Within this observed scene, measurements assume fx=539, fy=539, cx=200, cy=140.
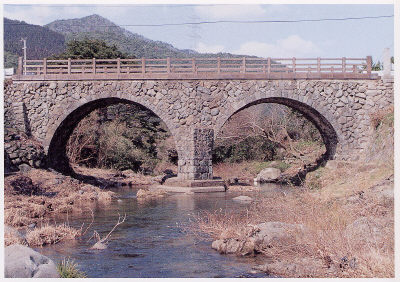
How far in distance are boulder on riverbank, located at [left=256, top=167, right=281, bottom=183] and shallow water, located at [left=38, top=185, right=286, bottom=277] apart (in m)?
13.9

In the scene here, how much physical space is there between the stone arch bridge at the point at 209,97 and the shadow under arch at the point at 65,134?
0.36 m

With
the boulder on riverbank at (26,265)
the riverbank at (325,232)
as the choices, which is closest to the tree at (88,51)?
the riverbank at (325,232)

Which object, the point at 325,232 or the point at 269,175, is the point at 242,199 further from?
the point at 325,232

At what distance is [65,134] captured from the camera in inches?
1183

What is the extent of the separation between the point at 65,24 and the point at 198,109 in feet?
307

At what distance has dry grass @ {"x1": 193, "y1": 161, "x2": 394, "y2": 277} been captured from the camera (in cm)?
866

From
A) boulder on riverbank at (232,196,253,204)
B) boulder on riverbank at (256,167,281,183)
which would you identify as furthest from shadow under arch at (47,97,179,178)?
boulder on riverbank at (256,167,281,183)

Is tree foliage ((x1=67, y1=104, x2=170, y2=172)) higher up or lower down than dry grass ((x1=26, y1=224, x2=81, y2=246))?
higher up

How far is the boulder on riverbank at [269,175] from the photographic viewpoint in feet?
→ 106

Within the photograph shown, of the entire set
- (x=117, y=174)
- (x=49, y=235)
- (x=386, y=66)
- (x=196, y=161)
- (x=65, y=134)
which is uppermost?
(x=386, y=66)

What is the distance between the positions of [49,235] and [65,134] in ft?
58.8

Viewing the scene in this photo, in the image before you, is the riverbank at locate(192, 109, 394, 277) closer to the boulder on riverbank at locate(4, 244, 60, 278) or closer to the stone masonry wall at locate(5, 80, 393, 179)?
the boulder on riverbank at locate(4, 244, 60, 278)

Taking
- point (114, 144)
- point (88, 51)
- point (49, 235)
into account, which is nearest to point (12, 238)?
point (49, 235)

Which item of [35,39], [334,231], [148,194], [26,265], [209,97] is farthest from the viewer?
[35,39]
